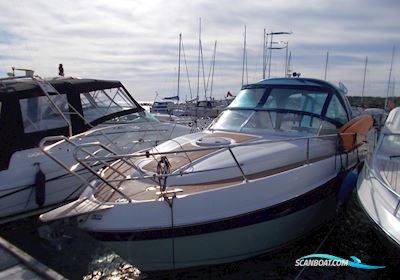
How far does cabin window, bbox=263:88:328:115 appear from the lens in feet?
24.3

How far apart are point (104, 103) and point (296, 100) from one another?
4593 millimetres

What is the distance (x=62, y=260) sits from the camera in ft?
20.4

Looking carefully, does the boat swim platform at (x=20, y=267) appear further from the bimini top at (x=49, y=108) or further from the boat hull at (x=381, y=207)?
the bimini top at (x=49, y=108)

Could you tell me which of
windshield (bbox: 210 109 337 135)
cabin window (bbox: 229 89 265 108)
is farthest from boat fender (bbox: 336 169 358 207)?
cabin window (bbox: 229 89 265 108)

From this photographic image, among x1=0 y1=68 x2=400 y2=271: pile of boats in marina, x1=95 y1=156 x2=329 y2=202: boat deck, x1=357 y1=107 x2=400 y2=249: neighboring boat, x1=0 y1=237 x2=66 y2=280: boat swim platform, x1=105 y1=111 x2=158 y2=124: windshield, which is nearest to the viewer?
x1=0 y1=237 x2=66 y2=280: boat swim platform

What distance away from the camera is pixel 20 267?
11.8ft

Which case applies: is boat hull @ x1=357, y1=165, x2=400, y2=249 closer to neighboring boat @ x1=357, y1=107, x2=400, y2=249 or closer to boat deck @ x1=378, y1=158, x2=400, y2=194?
neighboring boat @ x1=357, y1=107, x2=400, y2=249

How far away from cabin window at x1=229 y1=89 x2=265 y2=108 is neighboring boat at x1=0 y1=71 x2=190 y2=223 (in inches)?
74.2

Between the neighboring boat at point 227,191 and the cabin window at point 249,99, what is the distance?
5.4 inches

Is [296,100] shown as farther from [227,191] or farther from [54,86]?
[54,86]

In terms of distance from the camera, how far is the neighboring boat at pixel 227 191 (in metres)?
4.73

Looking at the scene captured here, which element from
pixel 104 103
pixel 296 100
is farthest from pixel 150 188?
pixel 104 103

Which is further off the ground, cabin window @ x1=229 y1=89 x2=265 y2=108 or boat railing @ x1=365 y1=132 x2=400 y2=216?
cabin window @ x1=229 y1=89 x2=265 y2=108

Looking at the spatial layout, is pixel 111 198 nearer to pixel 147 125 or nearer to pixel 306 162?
pixel 306 162
